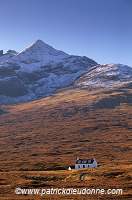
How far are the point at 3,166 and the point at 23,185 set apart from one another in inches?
2126

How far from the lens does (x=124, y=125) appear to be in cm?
19975

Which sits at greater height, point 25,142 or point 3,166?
point 25,142

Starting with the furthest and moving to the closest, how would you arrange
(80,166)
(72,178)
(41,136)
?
(41,136)
(80,166)
(72,178)

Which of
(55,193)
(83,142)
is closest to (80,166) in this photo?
(55,193)

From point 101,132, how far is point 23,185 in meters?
133

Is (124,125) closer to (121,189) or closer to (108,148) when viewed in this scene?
(108,148)

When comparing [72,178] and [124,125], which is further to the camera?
[124,125]

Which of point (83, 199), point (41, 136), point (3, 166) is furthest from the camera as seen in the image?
point (41, 136)

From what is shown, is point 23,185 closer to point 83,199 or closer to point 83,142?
point 83,199

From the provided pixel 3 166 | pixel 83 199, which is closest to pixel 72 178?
pixel 83 199

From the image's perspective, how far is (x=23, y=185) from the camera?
186 feet

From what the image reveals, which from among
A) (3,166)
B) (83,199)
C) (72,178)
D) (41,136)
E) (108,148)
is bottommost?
(83,199)

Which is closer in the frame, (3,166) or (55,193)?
(55,193)

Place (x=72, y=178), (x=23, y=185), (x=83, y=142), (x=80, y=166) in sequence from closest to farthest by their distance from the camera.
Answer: (x=23, y=185) → (x=72, y=178) → (x=80, y=166) → (x=83, y=142)
